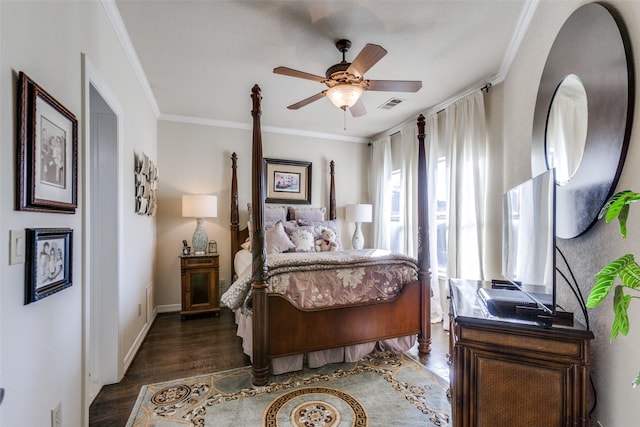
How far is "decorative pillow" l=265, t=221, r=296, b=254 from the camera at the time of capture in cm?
345

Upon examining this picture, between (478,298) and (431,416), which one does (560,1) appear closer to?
(478,298)

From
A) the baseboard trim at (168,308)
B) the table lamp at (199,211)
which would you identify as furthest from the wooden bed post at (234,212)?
the baseboard trim at (168,308)

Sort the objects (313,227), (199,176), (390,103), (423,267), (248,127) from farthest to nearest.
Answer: (248,127) < (199,176) < (313,227) < (390,103) < (423,267)

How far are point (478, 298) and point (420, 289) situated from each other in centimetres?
105

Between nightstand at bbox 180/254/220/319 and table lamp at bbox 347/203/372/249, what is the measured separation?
2.16m

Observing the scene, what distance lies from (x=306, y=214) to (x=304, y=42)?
252 centimetres

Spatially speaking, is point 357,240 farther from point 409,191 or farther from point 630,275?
point 630,275

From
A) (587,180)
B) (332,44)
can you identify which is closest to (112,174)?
(332,44)

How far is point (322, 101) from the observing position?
140 inches

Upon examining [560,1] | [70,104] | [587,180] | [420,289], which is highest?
[560,1]

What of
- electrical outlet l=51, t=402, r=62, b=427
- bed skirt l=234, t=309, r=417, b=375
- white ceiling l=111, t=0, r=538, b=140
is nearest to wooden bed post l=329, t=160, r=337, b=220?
white ceiling l=111, t=0, r=538, b=140

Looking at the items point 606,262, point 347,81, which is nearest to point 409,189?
point 347,81

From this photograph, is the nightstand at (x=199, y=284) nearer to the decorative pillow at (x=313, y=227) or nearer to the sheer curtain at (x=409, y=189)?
the decorative pillow at (x=313, y=227)

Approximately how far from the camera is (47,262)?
47.8 inches
